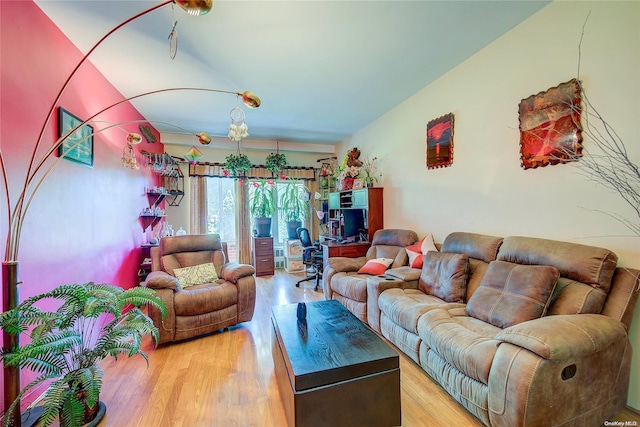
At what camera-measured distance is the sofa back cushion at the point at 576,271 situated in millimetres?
1571

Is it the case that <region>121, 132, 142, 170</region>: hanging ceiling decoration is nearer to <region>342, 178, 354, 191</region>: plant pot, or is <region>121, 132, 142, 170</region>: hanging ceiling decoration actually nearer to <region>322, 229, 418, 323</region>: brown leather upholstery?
<region>322, 229, 418, 323</region>: brown leather upholstery

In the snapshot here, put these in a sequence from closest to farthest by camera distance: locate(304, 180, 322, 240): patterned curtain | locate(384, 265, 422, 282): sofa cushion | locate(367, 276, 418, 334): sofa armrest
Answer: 1. locate(367, 276, 418, 334): sofa armrest
2. locate(384, 265, 422, 282): sofa cushion
3. locate(304, 180, 322, 240): patterned curtain

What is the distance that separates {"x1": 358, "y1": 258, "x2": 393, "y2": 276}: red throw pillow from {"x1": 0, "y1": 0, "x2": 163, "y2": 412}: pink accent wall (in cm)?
286

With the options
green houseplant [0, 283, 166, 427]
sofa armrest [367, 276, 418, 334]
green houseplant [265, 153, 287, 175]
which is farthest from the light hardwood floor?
green houseplant [265, 153, 287, 175]

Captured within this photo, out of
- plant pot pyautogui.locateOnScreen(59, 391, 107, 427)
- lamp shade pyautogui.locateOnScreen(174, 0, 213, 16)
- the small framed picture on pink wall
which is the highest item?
lamp shade pyautogui.locateOnScreen(174, 0, 213, 16)

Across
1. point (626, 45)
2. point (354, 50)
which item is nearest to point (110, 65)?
point (354, 50)

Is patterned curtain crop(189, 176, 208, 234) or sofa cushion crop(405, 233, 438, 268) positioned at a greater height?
patterned curtain crop(189, 176, 208, 234)

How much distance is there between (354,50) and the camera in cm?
242

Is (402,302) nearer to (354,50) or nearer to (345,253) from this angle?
(345,253)

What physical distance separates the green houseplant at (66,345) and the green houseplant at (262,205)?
360 cm

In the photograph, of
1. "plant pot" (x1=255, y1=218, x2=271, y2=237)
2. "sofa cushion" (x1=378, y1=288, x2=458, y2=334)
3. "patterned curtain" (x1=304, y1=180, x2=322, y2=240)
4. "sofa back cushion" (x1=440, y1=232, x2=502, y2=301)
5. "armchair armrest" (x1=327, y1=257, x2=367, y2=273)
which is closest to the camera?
"sofa cushion" (x1=378, y1=288, x2=458, y2=334)

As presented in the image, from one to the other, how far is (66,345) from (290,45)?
2.65 m

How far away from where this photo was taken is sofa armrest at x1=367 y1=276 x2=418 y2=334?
2594 millimetres

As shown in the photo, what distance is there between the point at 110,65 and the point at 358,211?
3678mm
